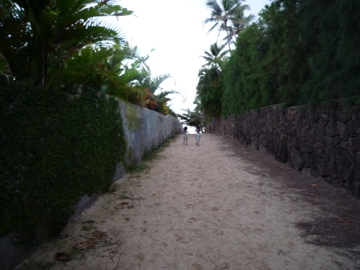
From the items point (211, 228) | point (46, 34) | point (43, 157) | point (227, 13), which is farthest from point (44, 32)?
point (227, 13)

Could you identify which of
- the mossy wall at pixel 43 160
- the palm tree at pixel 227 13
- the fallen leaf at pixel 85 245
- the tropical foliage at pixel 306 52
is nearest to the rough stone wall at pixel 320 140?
the tropical foliage at pixel 306 52

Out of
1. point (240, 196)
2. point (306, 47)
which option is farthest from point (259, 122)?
point (240, 196)

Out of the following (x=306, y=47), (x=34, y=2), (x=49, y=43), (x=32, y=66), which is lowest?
(x=32, y=66)

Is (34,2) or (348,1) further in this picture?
(348,1)

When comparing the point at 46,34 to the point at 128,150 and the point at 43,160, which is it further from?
the point at 128,150

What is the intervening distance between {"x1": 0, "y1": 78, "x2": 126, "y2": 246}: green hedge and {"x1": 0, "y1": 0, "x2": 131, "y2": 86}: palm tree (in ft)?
2.13

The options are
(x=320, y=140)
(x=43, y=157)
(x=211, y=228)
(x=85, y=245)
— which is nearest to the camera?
(x=43, y=157)

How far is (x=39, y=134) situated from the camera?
2537mm

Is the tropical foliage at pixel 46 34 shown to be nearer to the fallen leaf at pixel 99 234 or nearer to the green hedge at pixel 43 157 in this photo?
the green hedge at pixel 43 157

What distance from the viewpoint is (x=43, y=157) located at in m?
2.60

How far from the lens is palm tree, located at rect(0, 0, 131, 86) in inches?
112

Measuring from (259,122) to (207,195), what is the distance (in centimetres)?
621

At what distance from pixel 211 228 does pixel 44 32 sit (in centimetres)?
338

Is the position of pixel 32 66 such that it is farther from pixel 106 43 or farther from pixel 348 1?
pixel 348 1
